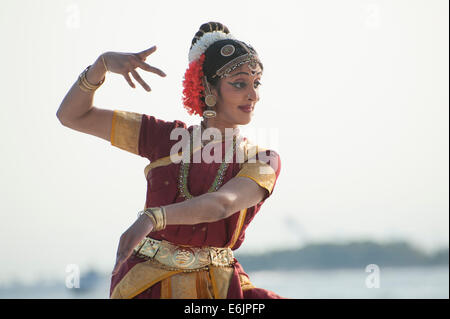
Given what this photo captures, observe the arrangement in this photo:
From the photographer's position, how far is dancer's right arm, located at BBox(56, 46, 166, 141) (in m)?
3.14

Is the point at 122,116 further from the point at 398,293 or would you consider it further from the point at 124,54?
the point at 398,293

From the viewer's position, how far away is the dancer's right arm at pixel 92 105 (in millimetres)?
3143

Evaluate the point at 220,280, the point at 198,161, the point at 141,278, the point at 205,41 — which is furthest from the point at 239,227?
the point at 205,41

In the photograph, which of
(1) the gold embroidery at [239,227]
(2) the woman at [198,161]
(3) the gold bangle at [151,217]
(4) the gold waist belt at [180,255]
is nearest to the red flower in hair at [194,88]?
(2) the woman at [198,161]

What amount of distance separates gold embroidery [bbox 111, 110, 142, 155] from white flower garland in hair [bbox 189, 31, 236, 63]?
0.46m

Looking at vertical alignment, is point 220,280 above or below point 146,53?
below

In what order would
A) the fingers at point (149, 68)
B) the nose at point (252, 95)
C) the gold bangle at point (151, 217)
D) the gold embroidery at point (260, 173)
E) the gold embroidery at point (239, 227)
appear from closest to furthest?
the gold bangle at point (151, 217) → the fingers at point (149, 68) → the gold embroidery at point (260, 173) → the gold embroidery at point (239, 227) → the nose at point (252, 95)

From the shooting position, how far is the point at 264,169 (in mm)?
3205

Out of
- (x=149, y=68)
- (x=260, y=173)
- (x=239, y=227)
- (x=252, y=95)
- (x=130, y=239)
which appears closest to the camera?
(x=130, y=239)

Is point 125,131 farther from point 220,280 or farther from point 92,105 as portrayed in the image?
point 220,280

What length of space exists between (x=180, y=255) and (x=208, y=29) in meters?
1.19

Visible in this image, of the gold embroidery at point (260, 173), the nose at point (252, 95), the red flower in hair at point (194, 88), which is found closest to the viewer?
the gold embroidery at point (260, 173)

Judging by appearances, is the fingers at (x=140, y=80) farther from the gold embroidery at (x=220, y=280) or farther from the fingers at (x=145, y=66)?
the gold embroidery at (x=220, y=280)
